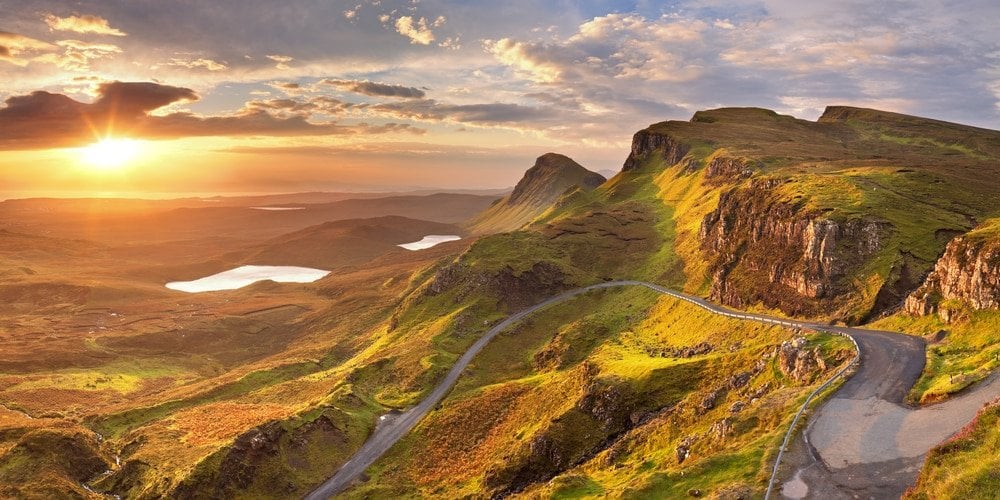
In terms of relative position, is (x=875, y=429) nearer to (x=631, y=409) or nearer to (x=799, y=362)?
A: (x=799, y=362)

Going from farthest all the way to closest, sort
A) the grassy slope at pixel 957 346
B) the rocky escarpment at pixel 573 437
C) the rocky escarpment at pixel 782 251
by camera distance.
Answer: the rocky escarpment at pixel 782 251 < the rocky escarpment at pixel 573 437 < the grassy slope at pixel 957 346

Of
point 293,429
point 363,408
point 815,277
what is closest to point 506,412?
point 363,408

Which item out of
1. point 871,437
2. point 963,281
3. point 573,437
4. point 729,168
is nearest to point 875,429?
point 871,437

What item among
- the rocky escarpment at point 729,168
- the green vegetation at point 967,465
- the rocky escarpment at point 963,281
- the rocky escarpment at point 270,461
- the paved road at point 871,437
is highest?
the rocky escarpment at point 729,168

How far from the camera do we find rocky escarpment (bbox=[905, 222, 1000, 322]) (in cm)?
5009

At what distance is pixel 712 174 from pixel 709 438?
433 ft

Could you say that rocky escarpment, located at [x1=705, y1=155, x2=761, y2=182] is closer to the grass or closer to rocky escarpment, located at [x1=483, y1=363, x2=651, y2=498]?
the grass

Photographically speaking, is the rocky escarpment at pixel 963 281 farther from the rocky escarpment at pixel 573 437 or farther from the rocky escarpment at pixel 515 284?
the rocky escarpment at pixel 515 284

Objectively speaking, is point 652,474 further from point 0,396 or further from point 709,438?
point 0,396

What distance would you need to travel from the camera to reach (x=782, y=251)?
83.8 metres

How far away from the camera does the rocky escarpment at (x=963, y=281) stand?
50.1 metres

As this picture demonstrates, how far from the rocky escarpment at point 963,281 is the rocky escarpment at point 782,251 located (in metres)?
12.8

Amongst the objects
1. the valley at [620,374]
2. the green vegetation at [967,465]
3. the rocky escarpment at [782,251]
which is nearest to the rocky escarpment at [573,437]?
the valley at [620,374]

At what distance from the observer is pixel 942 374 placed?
40.7 metres
